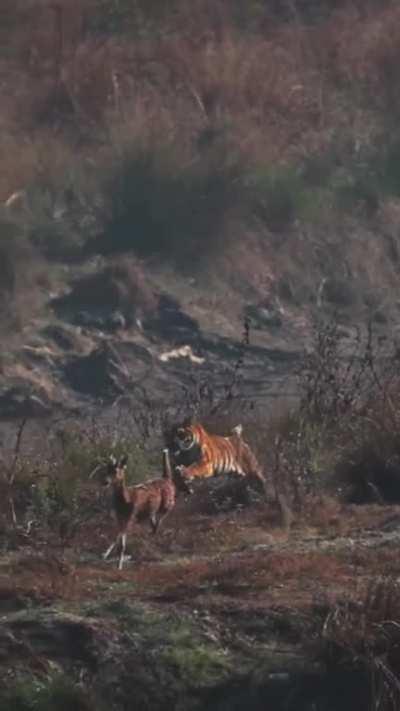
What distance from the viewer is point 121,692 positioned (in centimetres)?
711

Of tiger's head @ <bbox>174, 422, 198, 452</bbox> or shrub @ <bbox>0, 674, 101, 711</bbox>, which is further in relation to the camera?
tiger's head @ <bbox>174, 422, 198, 452</bbox>

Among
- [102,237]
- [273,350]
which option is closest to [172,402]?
[273,350]

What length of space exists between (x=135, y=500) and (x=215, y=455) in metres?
1.34

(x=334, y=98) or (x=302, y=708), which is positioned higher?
(x=302, y=708)

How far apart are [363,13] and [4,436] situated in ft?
33.7

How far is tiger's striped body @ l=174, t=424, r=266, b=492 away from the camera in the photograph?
991cm

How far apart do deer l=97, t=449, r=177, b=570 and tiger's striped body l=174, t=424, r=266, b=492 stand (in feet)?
2.14

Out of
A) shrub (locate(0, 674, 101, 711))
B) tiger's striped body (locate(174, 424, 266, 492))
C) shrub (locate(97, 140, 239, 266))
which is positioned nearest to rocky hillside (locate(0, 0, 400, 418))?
shrub (locate(97, 140, 239, 266))

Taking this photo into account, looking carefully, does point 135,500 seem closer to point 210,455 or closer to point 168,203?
point 210,455

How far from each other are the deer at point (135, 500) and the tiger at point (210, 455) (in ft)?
2.11

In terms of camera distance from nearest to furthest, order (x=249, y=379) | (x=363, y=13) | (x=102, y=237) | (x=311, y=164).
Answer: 1. (x=249, y=379)
2. (x=102, y=237)
3. (x=311, y=164)
4. (x=363, y=13)

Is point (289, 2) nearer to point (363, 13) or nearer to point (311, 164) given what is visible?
point (363, 13)

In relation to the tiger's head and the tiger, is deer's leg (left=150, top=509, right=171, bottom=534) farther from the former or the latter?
the tiger's head

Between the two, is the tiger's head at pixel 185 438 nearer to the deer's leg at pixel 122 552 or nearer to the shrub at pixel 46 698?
the deer's leg at pixel 122 552
